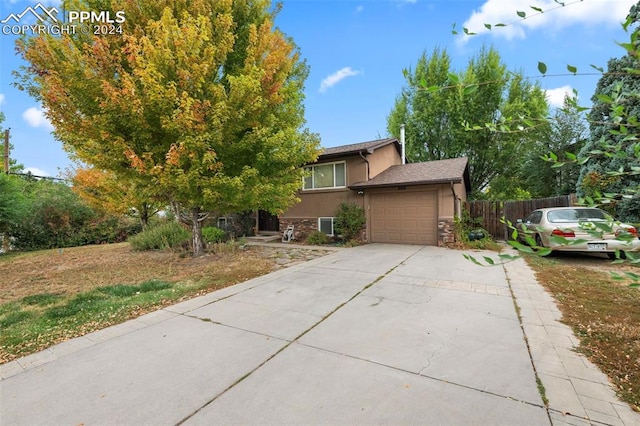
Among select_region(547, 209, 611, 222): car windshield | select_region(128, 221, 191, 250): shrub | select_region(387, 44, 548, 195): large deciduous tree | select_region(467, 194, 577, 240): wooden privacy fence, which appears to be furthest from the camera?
select_region(387, 44, 548, 195): large deciduous tree

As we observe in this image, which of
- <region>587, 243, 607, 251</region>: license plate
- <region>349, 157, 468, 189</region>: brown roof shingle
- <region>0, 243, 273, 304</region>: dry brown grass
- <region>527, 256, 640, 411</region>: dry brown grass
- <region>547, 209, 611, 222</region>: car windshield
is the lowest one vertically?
<region>527, 256, 640, 411</region>: dry brown grass

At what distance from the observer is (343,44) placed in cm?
1037

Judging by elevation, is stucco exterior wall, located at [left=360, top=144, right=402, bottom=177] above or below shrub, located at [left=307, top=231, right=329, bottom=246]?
above

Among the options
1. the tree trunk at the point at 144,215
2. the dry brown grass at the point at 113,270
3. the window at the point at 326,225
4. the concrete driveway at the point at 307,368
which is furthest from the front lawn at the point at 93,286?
the tree trunk at the point at 144,215

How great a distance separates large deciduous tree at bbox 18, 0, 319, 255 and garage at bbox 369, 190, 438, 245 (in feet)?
14.8

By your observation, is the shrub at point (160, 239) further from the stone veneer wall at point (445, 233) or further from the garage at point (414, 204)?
the stone veneer wall at point (445, 233)

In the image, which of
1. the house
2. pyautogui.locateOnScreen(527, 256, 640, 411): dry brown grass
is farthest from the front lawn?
pyautogui.locateOnScreen(527, 256, 640, 411): dry brown grass

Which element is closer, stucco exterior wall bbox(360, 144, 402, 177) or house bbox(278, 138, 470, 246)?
house bbox(278, 138, 470, 246)

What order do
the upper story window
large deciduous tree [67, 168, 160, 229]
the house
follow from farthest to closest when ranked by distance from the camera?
the upper story window, the house, large deciduous tree [67, 168, 160, 229]

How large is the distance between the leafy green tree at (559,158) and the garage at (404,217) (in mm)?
8891

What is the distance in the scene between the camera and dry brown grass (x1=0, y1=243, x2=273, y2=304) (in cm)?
604

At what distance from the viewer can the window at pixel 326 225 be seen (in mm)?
12508

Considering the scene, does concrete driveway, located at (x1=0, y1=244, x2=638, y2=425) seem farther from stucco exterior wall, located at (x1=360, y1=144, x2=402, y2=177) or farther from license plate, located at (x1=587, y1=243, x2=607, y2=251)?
stucco exterior wall, located at (x1=360, y1=144, x2=402, y2=177)

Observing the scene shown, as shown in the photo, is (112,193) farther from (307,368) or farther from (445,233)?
(445,233)
